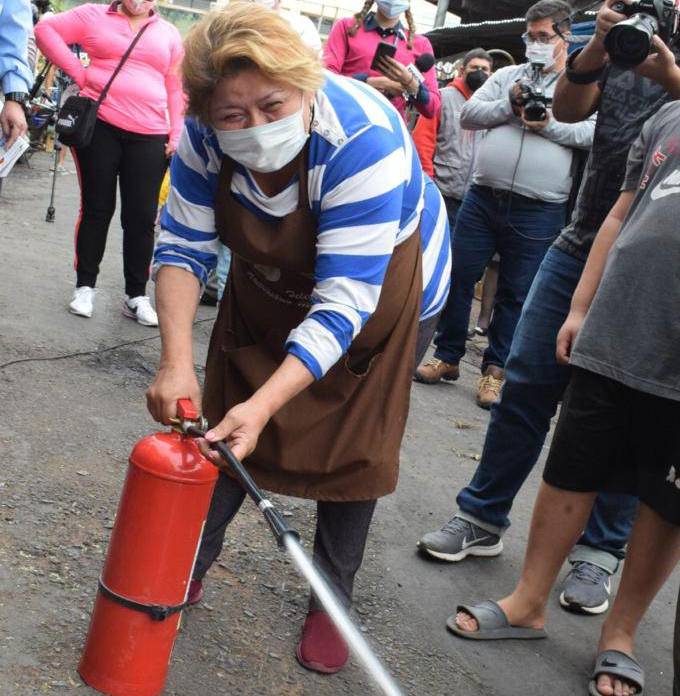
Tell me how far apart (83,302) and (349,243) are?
394 cm

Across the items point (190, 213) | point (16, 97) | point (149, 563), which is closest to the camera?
point (149, 563)

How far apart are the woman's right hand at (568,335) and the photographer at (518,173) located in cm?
256

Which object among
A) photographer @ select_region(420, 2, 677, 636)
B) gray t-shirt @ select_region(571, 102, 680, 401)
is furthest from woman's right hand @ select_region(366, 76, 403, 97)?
gray t-shirt @ select_region(571, 102, 680, 401)

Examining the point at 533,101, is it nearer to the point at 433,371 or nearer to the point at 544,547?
the point at 433,371

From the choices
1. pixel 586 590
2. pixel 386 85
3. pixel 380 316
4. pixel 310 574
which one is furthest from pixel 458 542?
pixel 386 85

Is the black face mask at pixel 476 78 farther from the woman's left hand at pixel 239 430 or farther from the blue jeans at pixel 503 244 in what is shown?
the woman's left hand at pixel 239 430

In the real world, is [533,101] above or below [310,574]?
above

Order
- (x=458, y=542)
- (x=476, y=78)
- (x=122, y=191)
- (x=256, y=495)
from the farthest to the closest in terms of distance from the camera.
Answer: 1. (x=476, y=78)
2. (x=122, y=191)
3. (x=458, y=542)
4. (x=256, y=495)

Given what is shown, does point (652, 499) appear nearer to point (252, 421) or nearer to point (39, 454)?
point (252, 421)

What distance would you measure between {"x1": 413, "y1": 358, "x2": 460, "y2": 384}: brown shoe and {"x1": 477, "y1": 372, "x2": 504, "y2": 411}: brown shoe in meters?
0.28

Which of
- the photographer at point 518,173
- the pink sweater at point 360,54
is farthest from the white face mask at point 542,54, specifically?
the pink sweater at point 360,54

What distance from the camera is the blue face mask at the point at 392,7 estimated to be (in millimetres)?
5746

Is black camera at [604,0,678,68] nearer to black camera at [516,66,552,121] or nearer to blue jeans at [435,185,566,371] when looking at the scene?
black camera at [516,66,552,121]

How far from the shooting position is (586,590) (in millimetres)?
3641
